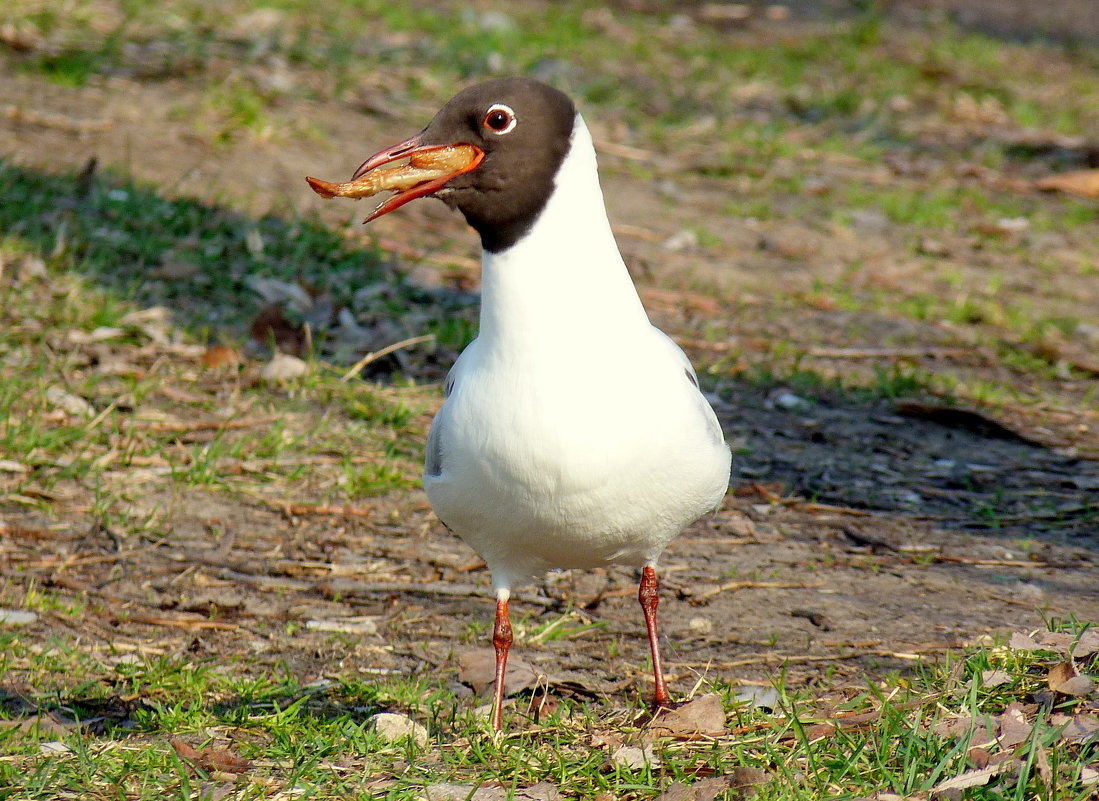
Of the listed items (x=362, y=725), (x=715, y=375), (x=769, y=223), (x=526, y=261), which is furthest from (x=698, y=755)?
(x=769, y=223)

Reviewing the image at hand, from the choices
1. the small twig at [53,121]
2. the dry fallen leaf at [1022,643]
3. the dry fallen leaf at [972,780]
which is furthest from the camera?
the small twig at [53,121]

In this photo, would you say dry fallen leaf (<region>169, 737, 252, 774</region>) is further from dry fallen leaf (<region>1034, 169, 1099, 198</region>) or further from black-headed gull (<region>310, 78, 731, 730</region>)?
dry fallen leaf (<region>1034, 169, 1099, 198</region>)

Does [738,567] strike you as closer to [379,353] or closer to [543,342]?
[543,342]

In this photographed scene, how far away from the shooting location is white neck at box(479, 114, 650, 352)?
3225 millimetres

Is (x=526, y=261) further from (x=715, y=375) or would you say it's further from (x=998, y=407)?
(x=998, y=407)

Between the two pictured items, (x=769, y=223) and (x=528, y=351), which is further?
A: (x=769, y=223)

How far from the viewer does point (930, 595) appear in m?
4.29

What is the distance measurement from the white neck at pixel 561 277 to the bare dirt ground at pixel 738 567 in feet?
3.91

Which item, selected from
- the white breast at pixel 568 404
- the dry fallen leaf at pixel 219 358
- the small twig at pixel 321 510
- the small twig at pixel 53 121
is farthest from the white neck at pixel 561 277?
the small twig at pixel 53 121

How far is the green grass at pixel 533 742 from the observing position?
297cm

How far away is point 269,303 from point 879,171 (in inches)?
186

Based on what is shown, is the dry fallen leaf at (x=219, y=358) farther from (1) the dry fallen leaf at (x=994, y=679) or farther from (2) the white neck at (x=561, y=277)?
(1) the dry fallen leaf at (x=994, y=679)

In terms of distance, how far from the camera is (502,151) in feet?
10.6

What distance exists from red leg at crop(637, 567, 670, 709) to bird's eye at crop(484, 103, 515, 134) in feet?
4.54
